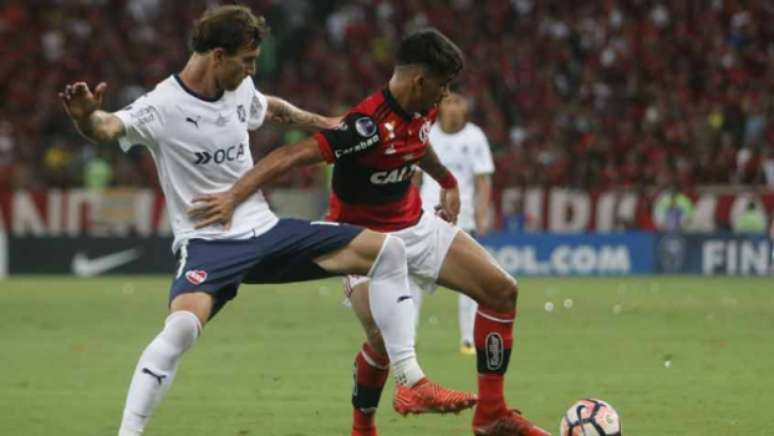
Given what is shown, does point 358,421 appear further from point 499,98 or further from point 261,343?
point 499,98

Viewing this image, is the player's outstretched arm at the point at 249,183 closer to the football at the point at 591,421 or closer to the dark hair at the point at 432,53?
the dark hair at the point at 432,53

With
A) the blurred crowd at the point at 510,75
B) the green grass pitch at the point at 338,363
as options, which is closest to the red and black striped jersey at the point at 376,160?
the green grass pitch at the point at 338,363

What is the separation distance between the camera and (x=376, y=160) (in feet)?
27.3

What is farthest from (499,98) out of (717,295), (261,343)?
(261,343)

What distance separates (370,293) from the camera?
8062 millimetres

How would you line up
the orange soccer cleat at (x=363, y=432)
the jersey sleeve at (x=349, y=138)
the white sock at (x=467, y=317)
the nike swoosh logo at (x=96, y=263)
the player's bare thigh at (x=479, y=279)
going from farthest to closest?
the nike swoosh logo at (x=96, y=263) → the white sock at (x=467, y=317) → the orange soccer cleat at (x=363, y=432) → the player's bare thigh at (x=479, y=279) → the jersey sleeve at (x=349, y=138)

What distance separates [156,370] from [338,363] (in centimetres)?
539

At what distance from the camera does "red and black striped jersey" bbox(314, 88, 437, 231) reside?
8.14 m

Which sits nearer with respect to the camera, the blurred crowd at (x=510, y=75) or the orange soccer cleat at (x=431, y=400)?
the orange soccer cleat at (x=431, y=400)

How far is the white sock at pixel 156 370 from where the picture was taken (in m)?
7.40

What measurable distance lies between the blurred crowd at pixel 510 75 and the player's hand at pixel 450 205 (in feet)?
67.5

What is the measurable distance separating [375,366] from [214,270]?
1247mm

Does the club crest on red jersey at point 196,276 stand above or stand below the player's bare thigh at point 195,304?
above

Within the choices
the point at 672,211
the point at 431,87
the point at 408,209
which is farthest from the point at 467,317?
the point at 672,211
